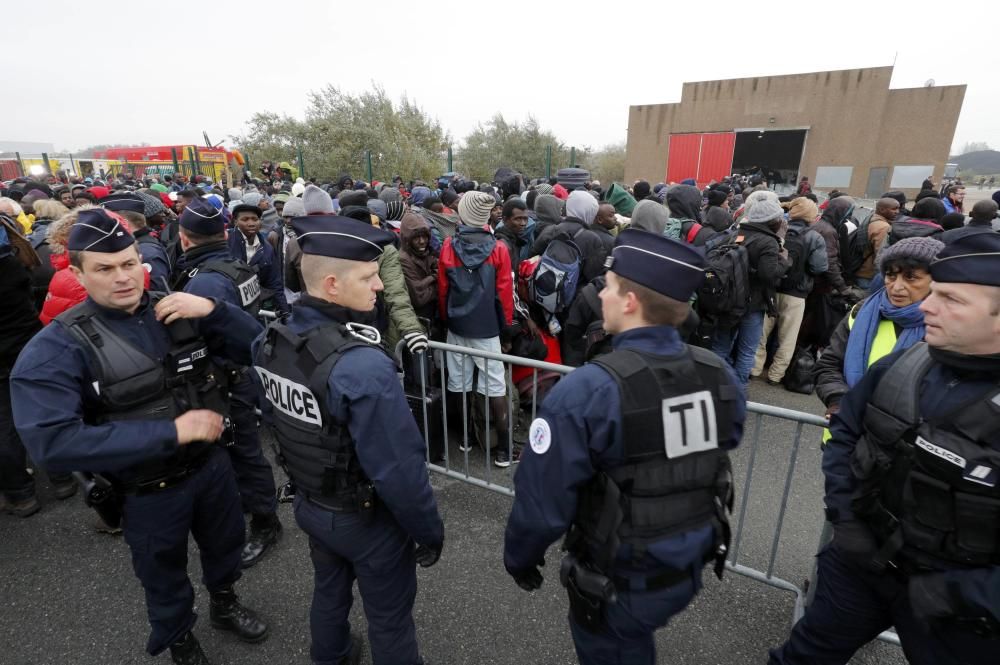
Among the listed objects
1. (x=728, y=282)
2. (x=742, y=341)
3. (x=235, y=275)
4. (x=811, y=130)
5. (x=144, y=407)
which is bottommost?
(x=742, y=341)

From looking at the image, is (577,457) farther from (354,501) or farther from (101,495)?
(101,495)

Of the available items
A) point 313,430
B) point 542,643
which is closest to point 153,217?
point 313,430

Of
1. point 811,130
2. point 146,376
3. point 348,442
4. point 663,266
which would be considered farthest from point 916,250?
point 811,130

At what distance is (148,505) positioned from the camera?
2.17m

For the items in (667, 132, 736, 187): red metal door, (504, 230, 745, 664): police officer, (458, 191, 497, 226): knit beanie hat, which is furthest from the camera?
(667, 132, 736, 187): red metal door

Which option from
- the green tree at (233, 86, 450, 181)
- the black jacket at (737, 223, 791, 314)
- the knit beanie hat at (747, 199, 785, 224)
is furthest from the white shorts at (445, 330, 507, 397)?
the green tree at (233, 86, 450, 181)

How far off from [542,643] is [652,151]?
105 ft

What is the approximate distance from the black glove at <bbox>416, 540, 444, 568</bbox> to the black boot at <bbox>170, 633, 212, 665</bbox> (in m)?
1.28

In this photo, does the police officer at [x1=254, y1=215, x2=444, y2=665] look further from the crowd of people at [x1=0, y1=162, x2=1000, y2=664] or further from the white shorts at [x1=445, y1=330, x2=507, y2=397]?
the white shorts at [x1=445, y1=330, x2=507, y2=397]

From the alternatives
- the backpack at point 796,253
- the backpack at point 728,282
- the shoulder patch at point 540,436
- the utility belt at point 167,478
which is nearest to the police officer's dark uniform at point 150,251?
the utility belt at point 167,478

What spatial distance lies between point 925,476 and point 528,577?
4.44 ft

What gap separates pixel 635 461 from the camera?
63.2 inches

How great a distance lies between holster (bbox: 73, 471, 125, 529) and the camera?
2.04m

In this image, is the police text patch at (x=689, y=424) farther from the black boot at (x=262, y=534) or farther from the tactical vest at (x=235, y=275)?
the black boot at (x=262, y=534)
